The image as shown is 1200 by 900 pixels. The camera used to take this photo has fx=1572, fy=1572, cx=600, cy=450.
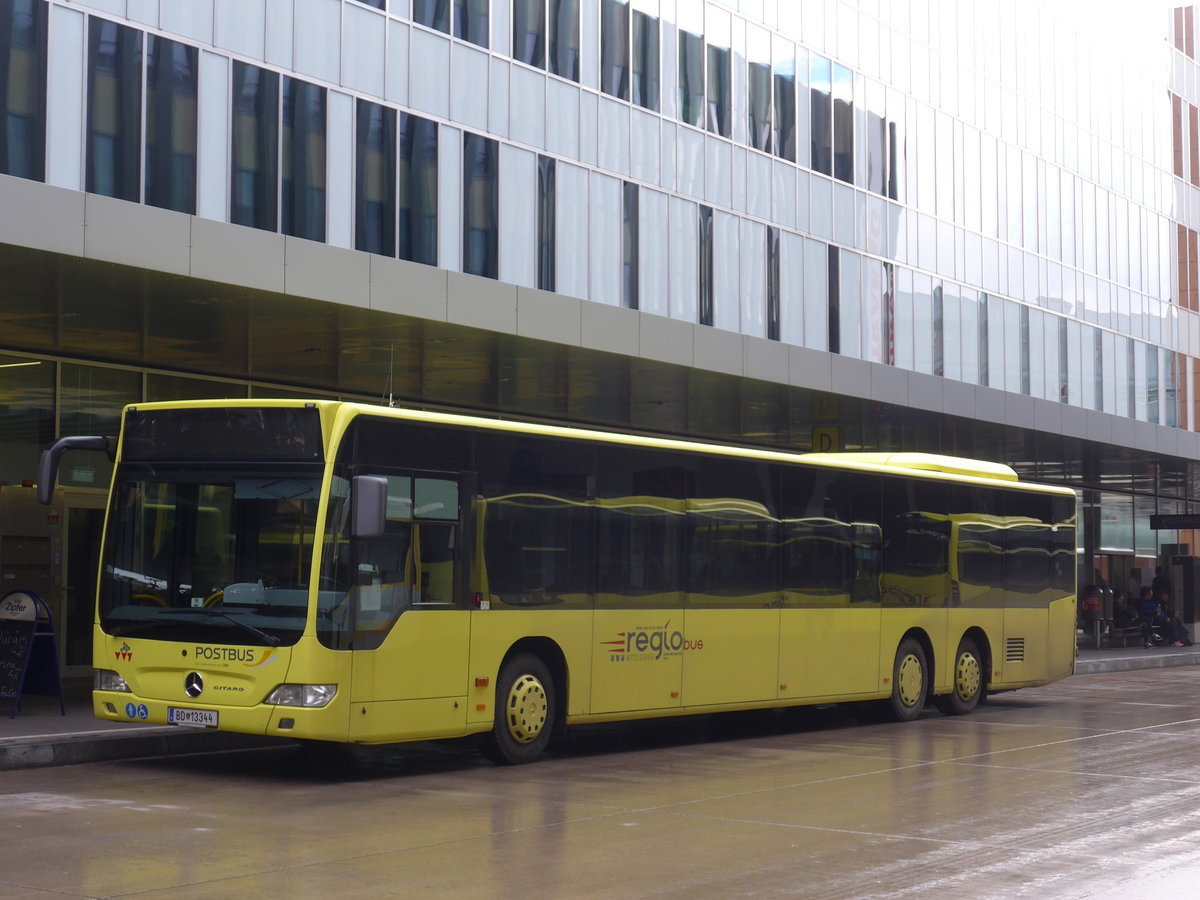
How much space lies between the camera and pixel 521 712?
13.8 m

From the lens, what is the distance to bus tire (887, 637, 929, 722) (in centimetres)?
1923

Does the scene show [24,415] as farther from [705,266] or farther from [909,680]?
[705,266]

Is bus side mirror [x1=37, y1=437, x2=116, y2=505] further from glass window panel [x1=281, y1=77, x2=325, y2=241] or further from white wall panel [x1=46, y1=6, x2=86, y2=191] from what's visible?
glass window panel [x1=281, y1=77, x2=325, y2=241]

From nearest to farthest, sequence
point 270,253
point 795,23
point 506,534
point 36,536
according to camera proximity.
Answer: point 506,534, point 270,253, point 36,536, point 795,23

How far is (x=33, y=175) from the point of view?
16.7 metres

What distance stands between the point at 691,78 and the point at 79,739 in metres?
17.0

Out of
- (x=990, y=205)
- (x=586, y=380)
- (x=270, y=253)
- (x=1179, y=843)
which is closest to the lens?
(x=1179, y=843)

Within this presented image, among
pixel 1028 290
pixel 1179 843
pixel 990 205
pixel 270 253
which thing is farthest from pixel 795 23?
pixel 1179 843

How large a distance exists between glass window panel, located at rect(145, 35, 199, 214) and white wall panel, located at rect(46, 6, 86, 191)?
90 cm

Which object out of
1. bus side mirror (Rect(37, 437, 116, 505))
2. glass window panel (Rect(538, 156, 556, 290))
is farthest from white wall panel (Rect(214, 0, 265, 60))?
bus side mirror (Rect(37, 437, 116, 505))

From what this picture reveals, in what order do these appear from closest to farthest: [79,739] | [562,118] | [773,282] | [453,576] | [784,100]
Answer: [453,576], [79,739], [562,118], [773,282], [784,100]

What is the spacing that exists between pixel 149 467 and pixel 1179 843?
327 inches

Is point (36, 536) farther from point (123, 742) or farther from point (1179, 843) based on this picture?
point (1179, 843)

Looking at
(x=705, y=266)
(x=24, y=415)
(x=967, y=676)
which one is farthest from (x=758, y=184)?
(x=24, y=415)
